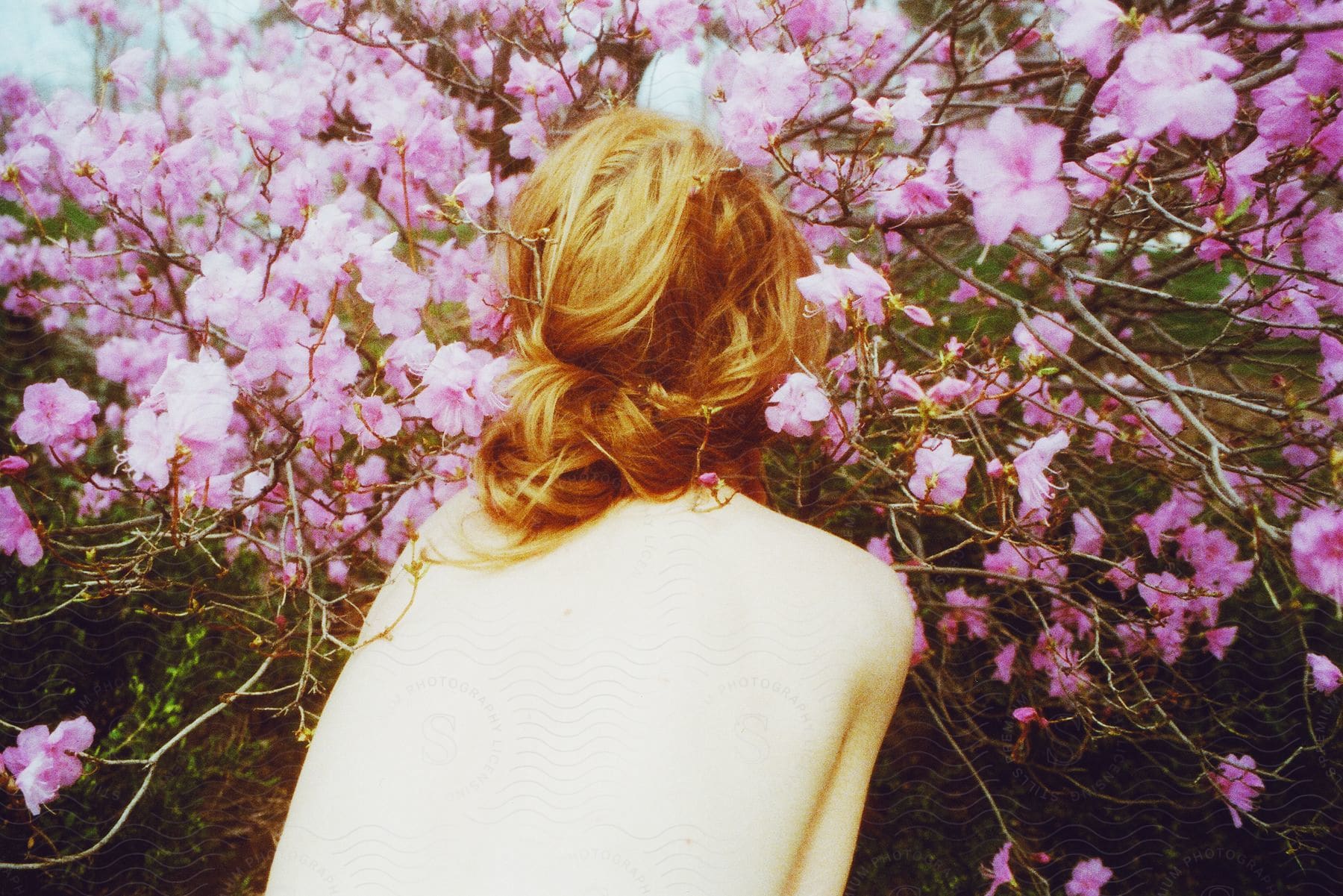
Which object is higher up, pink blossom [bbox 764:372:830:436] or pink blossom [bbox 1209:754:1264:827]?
pink blossom [bbox 764:372:830:436]

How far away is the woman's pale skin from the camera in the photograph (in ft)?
3.29

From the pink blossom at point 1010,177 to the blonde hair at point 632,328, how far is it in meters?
0.40

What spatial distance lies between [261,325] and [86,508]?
1.77m

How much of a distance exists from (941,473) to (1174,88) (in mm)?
648

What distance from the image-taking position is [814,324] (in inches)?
64.5

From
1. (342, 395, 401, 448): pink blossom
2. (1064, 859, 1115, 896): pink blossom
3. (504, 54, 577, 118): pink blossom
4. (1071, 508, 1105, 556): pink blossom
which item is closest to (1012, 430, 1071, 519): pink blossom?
(1071, 508, 1105, 556): pink blossom

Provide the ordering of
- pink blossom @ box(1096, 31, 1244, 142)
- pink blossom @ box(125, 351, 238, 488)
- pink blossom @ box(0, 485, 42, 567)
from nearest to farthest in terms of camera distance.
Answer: pink blossom @ box(1096, 31, 1244, 142) < pink blossom @ box(125, 351, 238, 488) < pink blossom @ box(0, 485, 42, 567)

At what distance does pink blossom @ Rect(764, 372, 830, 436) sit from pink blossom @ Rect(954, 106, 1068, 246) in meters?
0.39

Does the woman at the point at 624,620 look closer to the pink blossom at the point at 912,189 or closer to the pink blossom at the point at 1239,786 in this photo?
the pink blossom at the point at 912,189

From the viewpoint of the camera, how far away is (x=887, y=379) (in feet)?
5.86

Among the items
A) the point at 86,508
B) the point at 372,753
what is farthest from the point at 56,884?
the point at 372,753

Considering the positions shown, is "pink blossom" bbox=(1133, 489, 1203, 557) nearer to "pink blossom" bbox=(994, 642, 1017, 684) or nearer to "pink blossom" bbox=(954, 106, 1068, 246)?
"pink blossom" bbox=(994, 642, 1017, 684)

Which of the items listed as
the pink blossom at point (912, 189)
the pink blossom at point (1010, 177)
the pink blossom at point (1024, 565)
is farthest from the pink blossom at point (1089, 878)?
the pink blossom at point (1010, 177)

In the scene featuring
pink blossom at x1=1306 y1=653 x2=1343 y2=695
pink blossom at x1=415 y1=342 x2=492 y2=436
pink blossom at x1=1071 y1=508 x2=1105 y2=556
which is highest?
pink blossom at x1=415 y1=342 x2=492 y2=436
